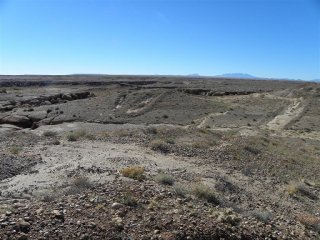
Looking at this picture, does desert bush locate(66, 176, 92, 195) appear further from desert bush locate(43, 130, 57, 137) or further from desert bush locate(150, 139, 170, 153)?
desert bush locate(43, 130, 57, 137)

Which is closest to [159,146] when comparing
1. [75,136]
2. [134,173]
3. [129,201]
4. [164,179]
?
[75,136]

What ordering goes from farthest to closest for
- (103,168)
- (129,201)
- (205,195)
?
(103,168) → (205,195) → (129,201)

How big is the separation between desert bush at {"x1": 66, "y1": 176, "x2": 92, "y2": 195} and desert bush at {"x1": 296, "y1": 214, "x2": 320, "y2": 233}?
6507mm

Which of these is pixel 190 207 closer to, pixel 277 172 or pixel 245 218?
pixel 245 218

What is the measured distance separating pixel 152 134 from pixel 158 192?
41.4 feet

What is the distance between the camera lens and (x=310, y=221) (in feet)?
38.3

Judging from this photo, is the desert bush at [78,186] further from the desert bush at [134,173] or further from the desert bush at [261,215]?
the desert bush at [261,215]

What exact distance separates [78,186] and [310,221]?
702cm

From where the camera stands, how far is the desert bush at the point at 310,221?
37.3 feet

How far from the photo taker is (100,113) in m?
34.5

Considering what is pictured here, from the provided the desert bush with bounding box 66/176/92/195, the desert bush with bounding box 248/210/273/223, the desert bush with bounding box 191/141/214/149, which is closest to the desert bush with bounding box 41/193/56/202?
the desert bush with bounding box 66/176/92/195

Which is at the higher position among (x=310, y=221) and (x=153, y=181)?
(x=153, y=181)

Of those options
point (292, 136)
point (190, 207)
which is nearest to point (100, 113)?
point (292, 136)

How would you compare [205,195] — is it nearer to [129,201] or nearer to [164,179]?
[164,179]
